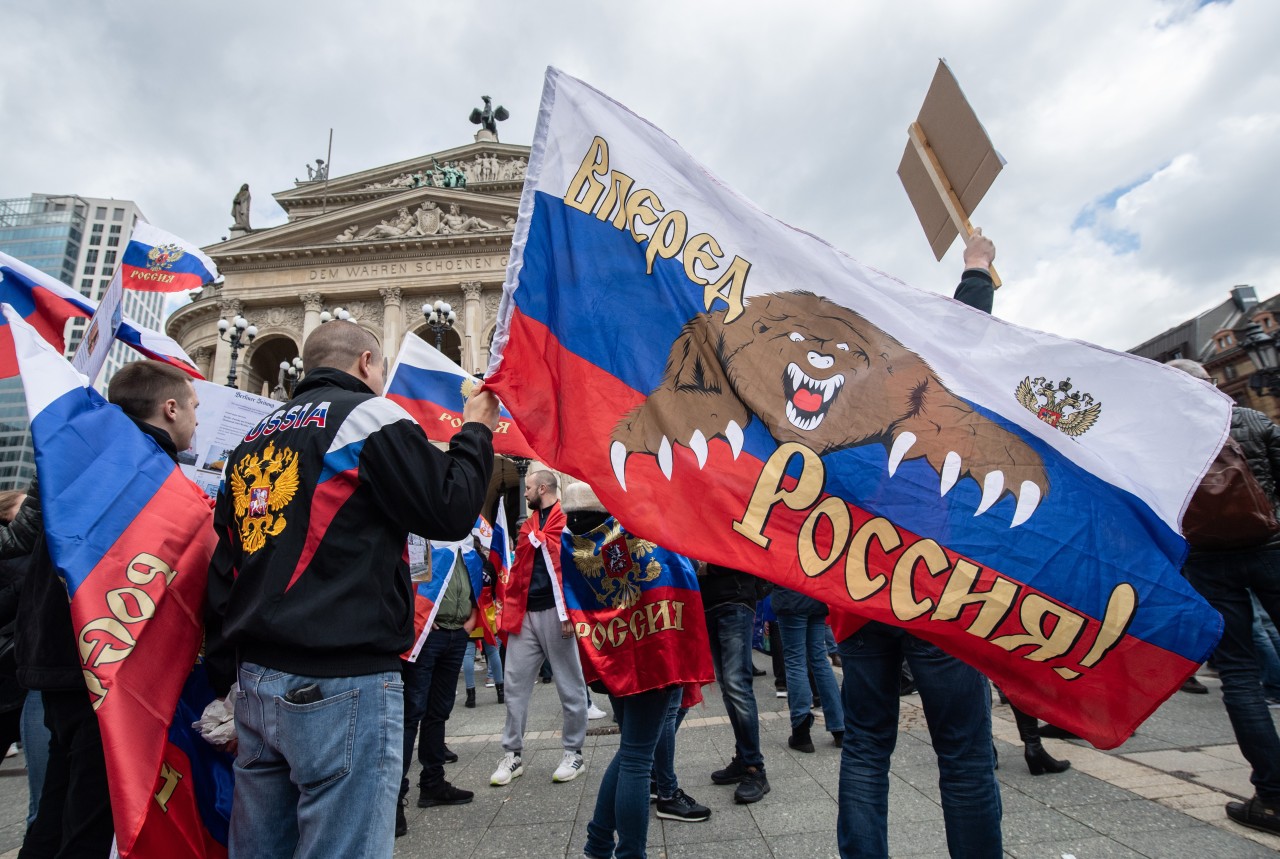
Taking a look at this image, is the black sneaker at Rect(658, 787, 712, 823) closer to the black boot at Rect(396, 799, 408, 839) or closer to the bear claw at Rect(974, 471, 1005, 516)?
the black boot at Rect(396, 799, 408, 839)

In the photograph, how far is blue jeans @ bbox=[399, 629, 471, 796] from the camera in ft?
A: 13.4

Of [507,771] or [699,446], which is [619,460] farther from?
[507,771]

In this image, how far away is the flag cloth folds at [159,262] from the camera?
4.62m

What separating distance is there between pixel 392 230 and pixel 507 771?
110ft

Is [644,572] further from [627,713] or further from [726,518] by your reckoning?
[726,518]

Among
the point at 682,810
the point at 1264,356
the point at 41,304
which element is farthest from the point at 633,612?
the point at 1264,356

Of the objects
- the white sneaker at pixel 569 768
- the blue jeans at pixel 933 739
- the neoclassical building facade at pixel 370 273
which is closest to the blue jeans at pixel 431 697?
the white sneaker at pixel 569 768

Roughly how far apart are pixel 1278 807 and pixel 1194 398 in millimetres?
1808

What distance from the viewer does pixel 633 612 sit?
325 cm

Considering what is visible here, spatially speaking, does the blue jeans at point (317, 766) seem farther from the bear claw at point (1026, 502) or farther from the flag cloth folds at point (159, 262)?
the flag cloth folds at point (159, 262)

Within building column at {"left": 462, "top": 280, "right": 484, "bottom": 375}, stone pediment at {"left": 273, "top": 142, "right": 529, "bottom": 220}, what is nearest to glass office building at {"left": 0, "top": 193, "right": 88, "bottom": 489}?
stone pediment at {"left": 273, "top": 142, "right": 529, "bottom": 220}

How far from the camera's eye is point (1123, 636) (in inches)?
81.9

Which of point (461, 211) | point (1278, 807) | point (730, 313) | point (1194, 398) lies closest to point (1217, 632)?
point (1194, 398)

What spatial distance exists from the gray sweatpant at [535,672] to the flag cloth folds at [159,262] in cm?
318
